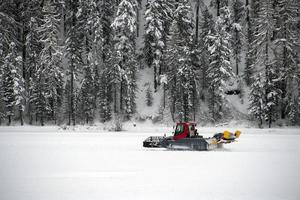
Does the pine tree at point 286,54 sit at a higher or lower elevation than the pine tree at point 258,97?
higher

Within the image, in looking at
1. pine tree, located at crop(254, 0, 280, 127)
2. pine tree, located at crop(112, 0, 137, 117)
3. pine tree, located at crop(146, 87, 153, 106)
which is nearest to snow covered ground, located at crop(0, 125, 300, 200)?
pine tree, located at crop(254, 0, 280, 127)

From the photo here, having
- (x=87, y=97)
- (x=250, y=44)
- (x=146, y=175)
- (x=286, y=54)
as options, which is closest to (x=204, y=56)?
(x=250, y=44)

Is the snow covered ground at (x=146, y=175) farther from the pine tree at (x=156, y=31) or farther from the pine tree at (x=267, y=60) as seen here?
the pine tree at (x=156, y=31)

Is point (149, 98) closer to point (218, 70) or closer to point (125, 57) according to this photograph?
point (125, 57)

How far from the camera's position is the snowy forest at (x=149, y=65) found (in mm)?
47031

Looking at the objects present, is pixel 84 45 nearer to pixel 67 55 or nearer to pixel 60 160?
pixel 67 55

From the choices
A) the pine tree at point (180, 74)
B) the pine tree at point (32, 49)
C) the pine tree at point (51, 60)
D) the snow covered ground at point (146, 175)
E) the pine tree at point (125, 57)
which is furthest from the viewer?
the pine tree at point (32, 49)

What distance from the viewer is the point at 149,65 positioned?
196 feet

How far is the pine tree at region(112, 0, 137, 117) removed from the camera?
50719 millimetres

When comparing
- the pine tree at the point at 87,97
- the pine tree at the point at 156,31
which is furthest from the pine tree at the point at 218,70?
the pine tree at the point at 87,97

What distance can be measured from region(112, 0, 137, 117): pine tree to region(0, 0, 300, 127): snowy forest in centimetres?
17

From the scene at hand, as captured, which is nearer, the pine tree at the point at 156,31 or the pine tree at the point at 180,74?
the pine tree at the point at 180,74

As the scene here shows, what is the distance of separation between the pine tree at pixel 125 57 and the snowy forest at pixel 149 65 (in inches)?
6.7

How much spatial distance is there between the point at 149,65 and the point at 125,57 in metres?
8.12
